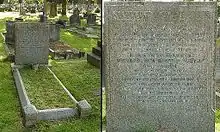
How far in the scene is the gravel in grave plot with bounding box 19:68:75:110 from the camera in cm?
796

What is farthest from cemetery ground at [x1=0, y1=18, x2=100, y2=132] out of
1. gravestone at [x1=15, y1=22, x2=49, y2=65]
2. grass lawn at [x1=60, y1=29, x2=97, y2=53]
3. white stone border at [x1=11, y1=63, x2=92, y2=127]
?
grass lawn at [x1=60, y1=29, x2=97, y2=53]

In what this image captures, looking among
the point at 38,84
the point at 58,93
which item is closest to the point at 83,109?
the point at 58,93

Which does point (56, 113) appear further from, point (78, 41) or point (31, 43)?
point (78, 41)

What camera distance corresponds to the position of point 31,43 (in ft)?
37.2

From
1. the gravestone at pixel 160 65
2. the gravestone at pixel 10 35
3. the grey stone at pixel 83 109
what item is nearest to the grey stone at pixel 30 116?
the grey stone at pixel 83 109

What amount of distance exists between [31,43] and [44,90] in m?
2.68

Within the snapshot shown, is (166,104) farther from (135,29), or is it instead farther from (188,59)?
(135,29)

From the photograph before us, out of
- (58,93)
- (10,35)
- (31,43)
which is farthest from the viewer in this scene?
(10,35)

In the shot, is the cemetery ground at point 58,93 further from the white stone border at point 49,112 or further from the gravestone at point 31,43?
the gravestone at point 31,43

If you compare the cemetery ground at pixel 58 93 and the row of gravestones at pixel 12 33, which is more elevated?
the row of gravestones at pixel 12 33

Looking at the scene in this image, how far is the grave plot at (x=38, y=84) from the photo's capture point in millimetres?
7281

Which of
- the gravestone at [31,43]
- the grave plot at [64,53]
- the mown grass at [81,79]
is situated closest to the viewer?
the mown grass at [81,79]

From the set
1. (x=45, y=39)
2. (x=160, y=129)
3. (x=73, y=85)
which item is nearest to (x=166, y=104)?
(x=160, y=129)

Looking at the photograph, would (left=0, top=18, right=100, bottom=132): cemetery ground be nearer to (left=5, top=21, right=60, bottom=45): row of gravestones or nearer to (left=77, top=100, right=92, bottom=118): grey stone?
(left=77, top=100, right=92, bottom=118): grey stone
